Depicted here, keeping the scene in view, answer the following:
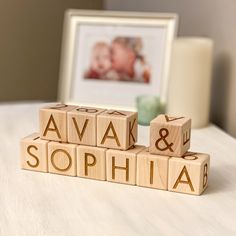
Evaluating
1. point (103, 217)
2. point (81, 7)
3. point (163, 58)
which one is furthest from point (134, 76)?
point (103, 217)

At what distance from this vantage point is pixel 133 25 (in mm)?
1161

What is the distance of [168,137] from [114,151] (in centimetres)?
8

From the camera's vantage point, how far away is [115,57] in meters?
1.18

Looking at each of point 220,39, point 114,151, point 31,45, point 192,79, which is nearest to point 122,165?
point 114,151

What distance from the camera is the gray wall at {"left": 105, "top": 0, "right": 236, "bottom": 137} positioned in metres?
1.00

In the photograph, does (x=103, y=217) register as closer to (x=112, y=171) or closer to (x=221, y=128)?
(x=112, y=171)

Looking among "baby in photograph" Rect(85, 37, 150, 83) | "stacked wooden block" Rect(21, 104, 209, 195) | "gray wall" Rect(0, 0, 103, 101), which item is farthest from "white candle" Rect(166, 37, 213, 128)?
"gray wall" Rect(0, 0, 103, 101)

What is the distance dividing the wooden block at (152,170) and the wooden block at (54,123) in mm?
126

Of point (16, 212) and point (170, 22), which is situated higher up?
point (170, 22)

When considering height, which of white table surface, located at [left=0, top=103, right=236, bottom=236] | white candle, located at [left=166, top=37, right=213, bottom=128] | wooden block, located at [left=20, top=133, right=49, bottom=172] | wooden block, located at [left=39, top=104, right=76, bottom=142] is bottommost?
white table surface, located at [left=0, top=103, right=236, bottom=236]

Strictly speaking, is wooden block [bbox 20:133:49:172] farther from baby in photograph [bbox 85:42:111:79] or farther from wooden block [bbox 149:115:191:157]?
baby in photograph [bbox 85:42:111:79]

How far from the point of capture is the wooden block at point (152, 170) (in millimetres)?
687

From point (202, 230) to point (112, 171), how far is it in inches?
7.1

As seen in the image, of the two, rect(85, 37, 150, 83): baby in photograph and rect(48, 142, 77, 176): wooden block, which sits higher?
rect(85, 37, 150, 83): baby in photograph
